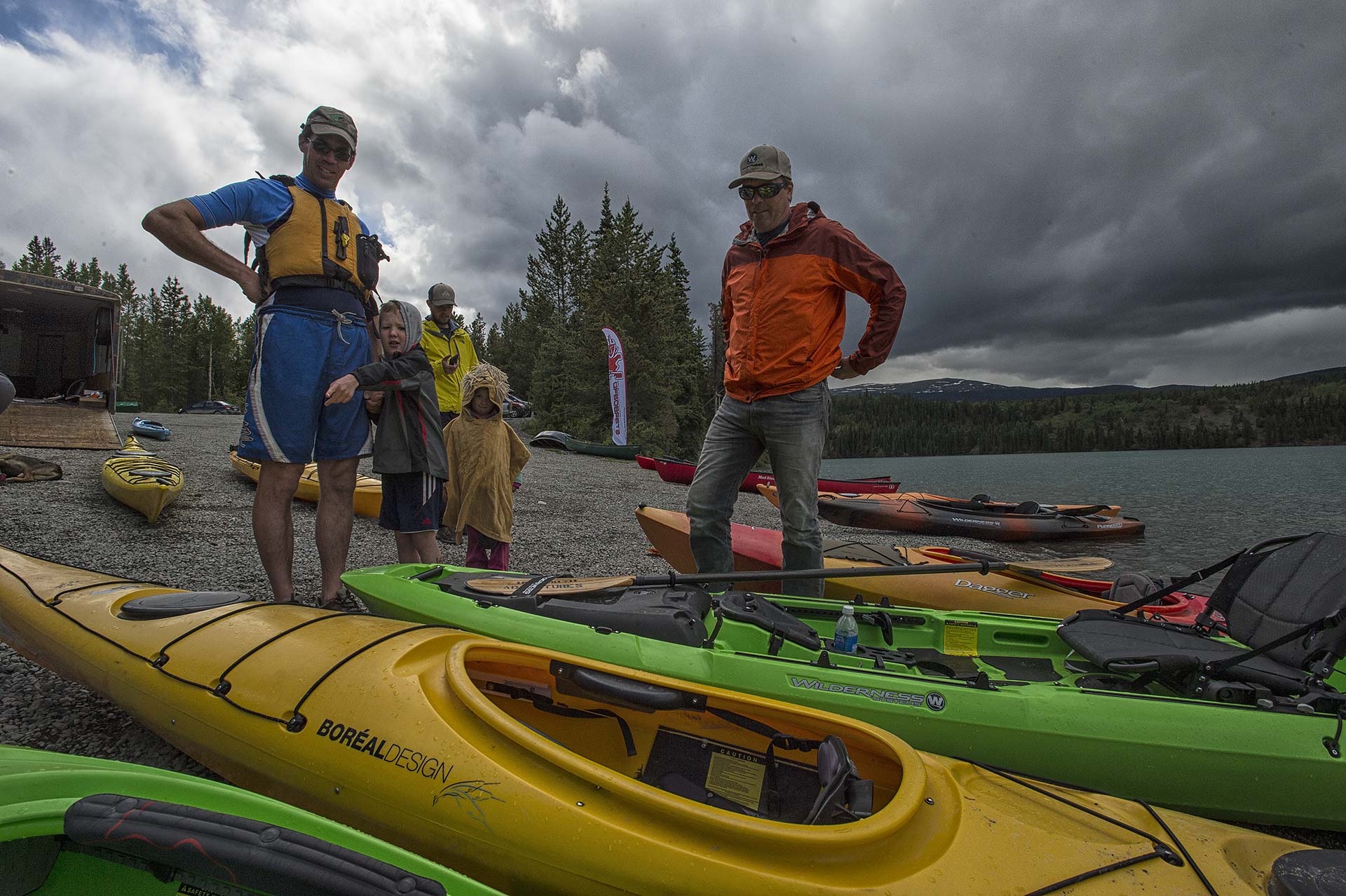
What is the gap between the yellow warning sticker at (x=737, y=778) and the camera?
1.93 m

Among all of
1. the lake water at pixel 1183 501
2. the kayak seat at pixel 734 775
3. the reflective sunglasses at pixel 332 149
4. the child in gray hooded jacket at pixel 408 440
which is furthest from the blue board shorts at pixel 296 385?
the lake water at pixel 1183 501

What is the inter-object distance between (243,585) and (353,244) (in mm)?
2388

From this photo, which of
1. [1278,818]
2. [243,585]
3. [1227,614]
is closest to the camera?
[1278,818]

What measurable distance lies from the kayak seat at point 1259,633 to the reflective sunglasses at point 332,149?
163 inches

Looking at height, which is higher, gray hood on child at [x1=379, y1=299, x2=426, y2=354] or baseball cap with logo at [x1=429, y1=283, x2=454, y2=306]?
baseball cap with logo at [x1=429, y1=283, x2=454, y2=306]

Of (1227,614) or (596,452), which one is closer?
(1227,614)

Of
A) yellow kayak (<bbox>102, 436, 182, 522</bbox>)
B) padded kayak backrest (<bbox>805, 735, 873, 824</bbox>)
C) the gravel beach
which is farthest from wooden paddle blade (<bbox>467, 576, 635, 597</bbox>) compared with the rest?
yellow kayak (<bbox>102, 436, 182, 522</bbox>)

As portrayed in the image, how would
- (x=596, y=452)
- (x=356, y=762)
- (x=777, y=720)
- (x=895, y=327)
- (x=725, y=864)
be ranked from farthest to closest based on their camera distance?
1. (x=596, y=452)
2. (x=895, y=327)
3. (x=777, y=720)
4. (x=356, y=762)
5. (x=725, y=864)

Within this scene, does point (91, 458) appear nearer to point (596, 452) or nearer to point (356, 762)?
point (356, 762)

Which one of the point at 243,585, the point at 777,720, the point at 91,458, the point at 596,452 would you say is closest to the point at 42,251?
the point at 596,452

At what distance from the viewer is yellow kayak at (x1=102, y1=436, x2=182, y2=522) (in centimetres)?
524

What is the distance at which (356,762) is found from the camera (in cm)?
165

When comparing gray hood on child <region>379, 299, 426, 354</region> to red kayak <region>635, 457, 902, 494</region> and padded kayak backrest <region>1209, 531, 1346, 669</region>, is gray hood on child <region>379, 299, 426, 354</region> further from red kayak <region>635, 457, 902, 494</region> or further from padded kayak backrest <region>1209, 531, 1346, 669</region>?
red kayak <region>635, 457, 902, 494</region>

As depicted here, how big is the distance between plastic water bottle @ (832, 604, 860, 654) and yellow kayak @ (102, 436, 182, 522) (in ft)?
18.9
